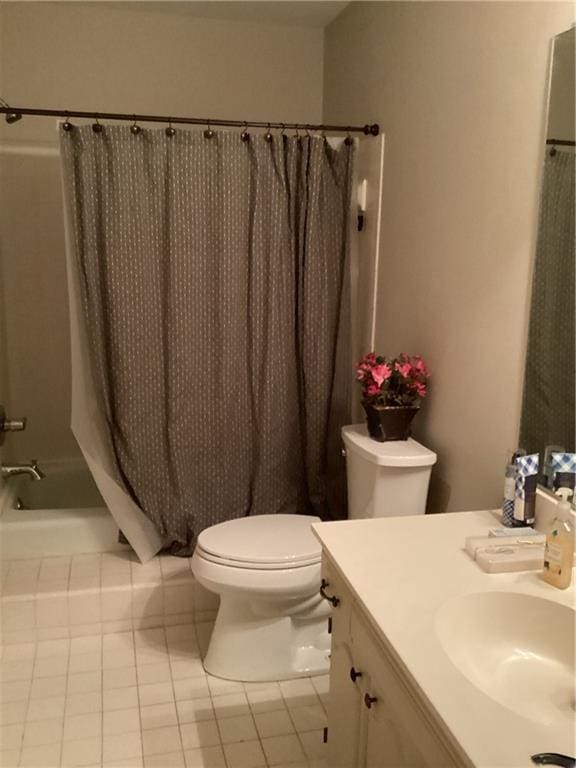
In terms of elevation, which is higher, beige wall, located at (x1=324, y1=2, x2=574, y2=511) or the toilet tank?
beige wall, located at (x1=324, y1=2, x2=574, y2=511)

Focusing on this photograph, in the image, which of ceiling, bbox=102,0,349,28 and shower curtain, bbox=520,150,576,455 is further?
ceiling, bbox=102,0,349,28

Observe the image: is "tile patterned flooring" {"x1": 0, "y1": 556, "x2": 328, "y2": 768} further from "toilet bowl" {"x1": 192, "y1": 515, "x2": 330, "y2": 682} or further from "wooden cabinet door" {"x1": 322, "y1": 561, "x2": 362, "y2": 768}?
"wooden cabinet door" {"x1": 322, "y1": 561, "x2": 362, "y2": 768}

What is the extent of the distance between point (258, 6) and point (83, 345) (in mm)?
1653

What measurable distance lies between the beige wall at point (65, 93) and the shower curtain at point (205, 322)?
2.73 feet

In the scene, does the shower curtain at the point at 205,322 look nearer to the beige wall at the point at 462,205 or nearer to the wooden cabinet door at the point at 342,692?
the beige wall at the point at 462,205

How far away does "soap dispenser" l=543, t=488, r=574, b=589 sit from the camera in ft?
3.90

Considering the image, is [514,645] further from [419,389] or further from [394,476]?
[419,389]

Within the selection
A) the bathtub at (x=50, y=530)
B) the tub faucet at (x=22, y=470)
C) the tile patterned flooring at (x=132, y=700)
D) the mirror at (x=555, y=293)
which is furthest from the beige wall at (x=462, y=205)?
the tub faucet at (x=22, y=470)

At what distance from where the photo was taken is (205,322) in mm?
2373

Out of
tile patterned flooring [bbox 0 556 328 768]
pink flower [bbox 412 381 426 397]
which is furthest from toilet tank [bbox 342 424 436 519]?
tile patterned flooring [bbox 0 556 328 768]

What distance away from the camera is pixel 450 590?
3.91 ft

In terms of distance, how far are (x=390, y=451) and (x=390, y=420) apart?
118 millimetres

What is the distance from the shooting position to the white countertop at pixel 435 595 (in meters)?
0.83

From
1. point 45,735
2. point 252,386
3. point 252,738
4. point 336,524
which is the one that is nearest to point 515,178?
point 336,524
